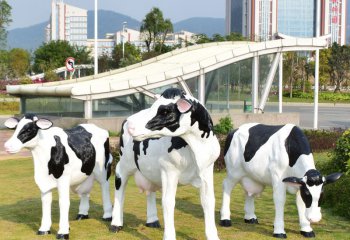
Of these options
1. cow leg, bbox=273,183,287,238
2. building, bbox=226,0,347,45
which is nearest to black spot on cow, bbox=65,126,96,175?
cow leg, bbox=273,183,287,238

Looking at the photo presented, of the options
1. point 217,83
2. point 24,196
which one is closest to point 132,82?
point 217,83

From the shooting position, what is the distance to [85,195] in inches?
394

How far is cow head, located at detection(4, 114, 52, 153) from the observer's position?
8562mm

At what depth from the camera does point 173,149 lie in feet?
26.1

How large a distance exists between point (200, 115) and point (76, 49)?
242ft

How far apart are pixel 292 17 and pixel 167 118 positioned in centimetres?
12740

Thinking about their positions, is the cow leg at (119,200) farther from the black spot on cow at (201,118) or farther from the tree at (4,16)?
the tree at (4,16)

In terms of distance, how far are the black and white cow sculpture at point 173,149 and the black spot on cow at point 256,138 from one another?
1321mm

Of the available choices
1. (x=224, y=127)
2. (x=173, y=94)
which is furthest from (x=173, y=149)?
(x=224, y=127)

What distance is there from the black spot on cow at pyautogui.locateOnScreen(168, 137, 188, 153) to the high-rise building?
160 meters

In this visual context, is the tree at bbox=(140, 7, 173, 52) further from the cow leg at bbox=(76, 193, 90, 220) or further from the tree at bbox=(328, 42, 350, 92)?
the cow leg at bbox=(76, 193, 90, 220)

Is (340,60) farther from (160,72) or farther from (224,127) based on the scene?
(224,127)

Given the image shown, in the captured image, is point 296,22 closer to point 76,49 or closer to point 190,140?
point 76,49

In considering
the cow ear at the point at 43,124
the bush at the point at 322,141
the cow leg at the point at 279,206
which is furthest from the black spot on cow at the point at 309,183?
the bush at the point at 322,141
